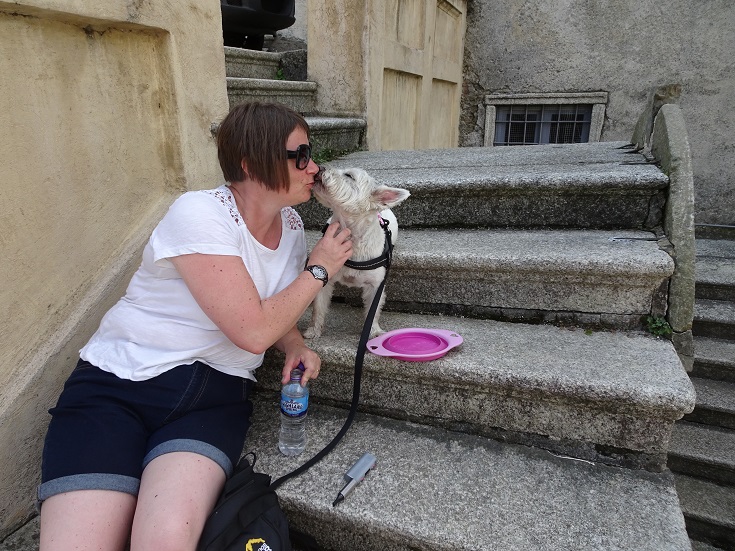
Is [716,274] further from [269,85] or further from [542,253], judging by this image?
[269,85]

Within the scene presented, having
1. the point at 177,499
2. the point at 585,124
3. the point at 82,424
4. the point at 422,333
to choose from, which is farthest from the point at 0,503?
the point at 585,124

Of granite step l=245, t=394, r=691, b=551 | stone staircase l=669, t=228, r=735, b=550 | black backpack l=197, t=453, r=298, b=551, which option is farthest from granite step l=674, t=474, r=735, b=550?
black backpack l=197, t=453, r=298, b=551

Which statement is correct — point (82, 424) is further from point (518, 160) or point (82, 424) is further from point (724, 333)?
point (724, 333)

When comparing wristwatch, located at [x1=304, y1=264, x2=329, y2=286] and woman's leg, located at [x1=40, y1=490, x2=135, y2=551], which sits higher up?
wristwatch, located at [x1=304, y1=264, x2=329, y2=286]

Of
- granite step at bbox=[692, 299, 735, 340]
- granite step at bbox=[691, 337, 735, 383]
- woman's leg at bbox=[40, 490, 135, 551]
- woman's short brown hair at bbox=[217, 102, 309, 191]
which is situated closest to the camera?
woman's leg at bbox=[40, 490, 135, 551]

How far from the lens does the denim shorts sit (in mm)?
1325

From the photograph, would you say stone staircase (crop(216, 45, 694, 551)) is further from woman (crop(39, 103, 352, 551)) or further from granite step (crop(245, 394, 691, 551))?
woman (crop(39, 103, 352, 551))

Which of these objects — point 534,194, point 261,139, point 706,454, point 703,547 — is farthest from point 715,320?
point 261,139

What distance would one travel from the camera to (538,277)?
2.06 meters

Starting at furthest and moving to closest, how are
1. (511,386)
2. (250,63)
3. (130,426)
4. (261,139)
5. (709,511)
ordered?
(250,63)
(709,511)
(511,386)
(261,139)
(130,426)

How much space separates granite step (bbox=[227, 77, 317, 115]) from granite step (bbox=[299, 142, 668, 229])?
3.07 ft

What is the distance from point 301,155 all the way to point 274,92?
2.11 m

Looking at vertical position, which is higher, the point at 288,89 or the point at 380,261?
the point at 288,89

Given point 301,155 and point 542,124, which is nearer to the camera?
→ point 301,155
